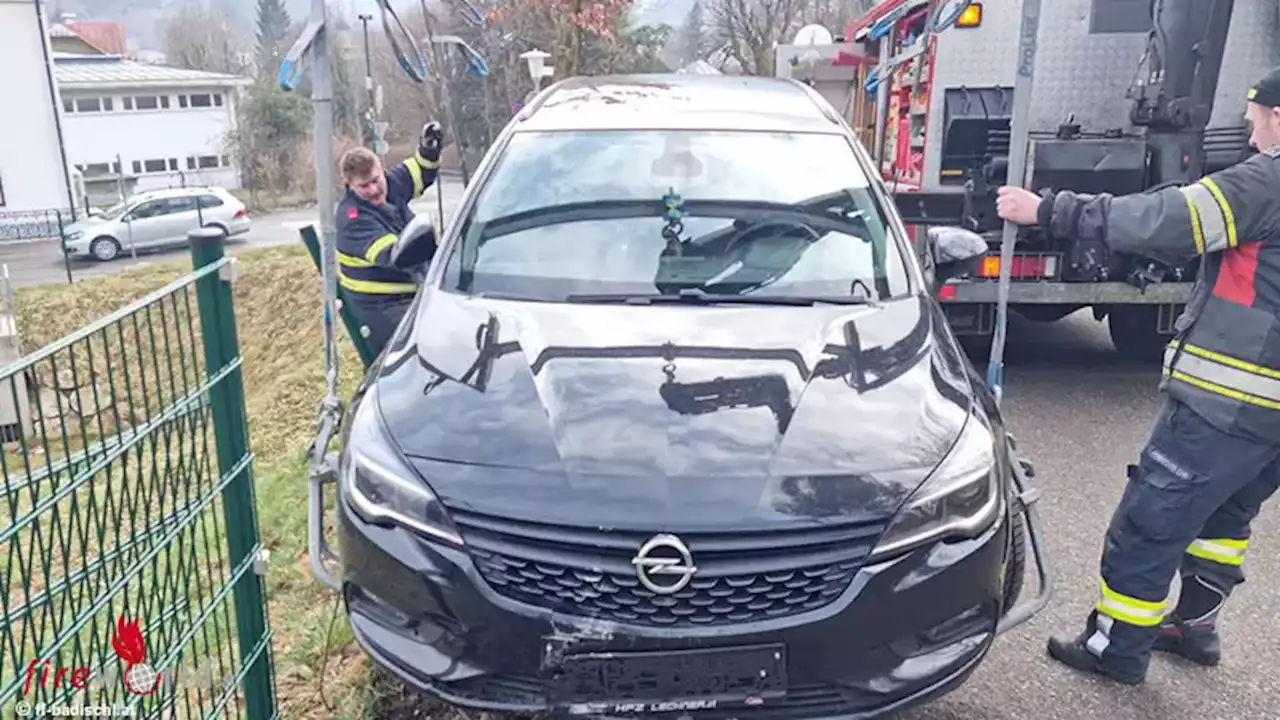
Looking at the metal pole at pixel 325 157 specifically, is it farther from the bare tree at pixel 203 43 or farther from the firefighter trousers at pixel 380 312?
the bare tree at pixel 203 43

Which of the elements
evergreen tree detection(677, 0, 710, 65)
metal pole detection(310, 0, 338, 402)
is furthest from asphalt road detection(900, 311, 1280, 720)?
evergreen tree detection(677, 0, 710, 65)

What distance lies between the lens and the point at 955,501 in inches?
95.3

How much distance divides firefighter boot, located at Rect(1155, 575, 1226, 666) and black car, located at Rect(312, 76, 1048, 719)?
779 millimetres

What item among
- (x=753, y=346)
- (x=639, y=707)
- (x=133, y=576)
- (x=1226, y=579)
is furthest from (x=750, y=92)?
(x=133, y=576)

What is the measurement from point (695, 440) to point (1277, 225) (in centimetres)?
174

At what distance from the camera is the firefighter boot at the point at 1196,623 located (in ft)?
10.9

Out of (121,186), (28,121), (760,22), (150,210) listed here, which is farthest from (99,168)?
(760,22)

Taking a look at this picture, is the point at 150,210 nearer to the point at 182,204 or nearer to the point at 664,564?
the point at 182,204

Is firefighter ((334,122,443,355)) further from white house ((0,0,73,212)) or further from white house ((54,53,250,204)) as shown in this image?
white house ((54,53,250,204))

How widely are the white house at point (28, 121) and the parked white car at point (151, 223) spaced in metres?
8.18

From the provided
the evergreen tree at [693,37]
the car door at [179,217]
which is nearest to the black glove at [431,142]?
the car door at [179,217]

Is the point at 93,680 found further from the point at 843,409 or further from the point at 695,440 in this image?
the point at 843,409

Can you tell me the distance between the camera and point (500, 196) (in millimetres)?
3723

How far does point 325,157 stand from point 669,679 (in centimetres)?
289
